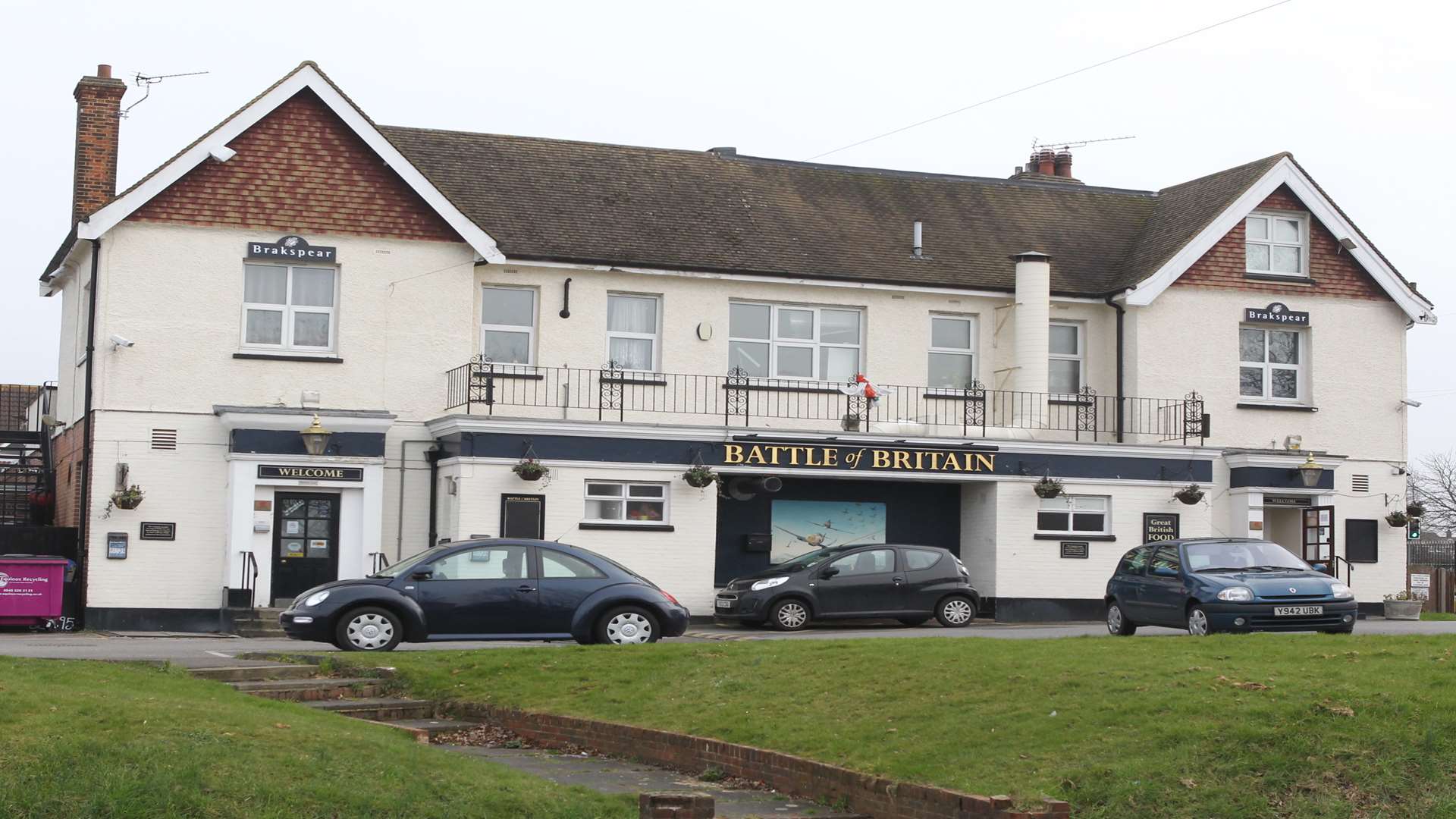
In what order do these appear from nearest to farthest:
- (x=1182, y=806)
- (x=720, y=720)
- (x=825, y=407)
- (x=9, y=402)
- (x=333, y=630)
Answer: (x=1182, y=806) < (x=720, y=720) < (x=333, y=630) < (x=825, y=407) < (x=9, y=402)

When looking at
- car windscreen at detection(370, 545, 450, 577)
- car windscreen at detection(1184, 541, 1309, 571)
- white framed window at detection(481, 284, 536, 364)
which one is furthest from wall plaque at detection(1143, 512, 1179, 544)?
car windscreen at detection(370, 545, 450, 577)

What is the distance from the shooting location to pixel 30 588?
27156 millimetres

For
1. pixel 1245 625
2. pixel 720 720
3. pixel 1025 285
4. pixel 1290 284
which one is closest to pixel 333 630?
pixel 720 720

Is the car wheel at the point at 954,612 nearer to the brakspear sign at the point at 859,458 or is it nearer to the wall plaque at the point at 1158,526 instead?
the brakspear sign at the point at 859,458

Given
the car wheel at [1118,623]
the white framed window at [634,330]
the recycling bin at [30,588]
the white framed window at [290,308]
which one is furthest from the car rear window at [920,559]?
the recycling bin at [30,588]

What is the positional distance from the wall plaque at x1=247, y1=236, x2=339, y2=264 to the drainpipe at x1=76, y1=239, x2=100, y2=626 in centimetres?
241

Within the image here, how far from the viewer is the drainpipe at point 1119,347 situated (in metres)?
34.3

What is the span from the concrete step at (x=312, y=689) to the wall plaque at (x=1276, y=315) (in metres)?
22.4

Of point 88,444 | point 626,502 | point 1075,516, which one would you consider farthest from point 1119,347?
point 88,444

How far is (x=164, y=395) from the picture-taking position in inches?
1136

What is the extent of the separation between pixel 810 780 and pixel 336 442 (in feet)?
57.7

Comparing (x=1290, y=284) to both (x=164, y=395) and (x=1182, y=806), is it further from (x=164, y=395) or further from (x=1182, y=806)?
(x=1182, y=806)

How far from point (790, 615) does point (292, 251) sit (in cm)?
1008

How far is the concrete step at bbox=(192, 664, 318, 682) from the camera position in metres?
17.0
